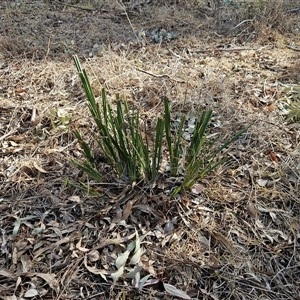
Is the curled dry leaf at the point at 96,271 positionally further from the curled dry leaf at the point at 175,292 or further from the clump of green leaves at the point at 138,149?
the clump of green leaves at the point at 138,149

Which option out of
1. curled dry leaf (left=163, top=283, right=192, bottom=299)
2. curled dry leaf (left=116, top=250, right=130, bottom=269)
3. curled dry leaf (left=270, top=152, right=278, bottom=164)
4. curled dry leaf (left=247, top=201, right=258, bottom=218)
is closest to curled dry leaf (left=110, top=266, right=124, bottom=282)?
curled dry leaf (left=116, top=250, right=130, bottom=269)

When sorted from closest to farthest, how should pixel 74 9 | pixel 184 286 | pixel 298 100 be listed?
pixel 184 286 < pixel 298 100 < pixel 74 9

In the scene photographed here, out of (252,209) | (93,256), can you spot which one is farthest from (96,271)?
(252,209)

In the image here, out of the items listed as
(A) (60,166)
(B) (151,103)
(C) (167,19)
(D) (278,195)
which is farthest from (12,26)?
(D) (278,195)

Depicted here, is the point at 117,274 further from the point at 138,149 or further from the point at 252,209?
the point at 252,209

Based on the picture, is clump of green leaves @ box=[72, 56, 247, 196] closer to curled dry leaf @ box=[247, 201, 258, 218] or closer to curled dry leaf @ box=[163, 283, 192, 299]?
curled dry leaf @ box=[247, 201, 258, 218]

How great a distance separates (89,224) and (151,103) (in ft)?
2.79

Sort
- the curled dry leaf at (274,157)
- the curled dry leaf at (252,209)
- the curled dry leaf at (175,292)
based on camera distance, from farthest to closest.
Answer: the curled dry leaf at (274,157), the curled dry leaf at (252,209), the curled dry leaf at (175,292)

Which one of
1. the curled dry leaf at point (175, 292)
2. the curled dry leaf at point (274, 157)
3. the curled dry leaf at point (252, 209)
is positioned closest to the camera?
the curled dry leaf at point (175, 292)

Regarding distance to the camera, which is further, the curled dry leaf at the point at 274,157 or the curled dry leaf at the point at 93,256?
the curled dry leaf at the point at 274,157

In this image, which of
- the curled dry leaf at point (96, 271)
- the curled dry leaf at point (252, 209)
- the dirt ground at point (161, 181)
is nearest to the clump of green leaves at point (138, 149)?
the dirt ground at point (161, 181)

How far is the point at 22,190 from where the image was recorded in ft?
5.29

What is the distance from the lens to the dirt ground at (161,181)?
135cm

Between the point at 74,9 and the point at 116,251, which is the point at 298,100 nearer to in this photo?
the point at 116,251
